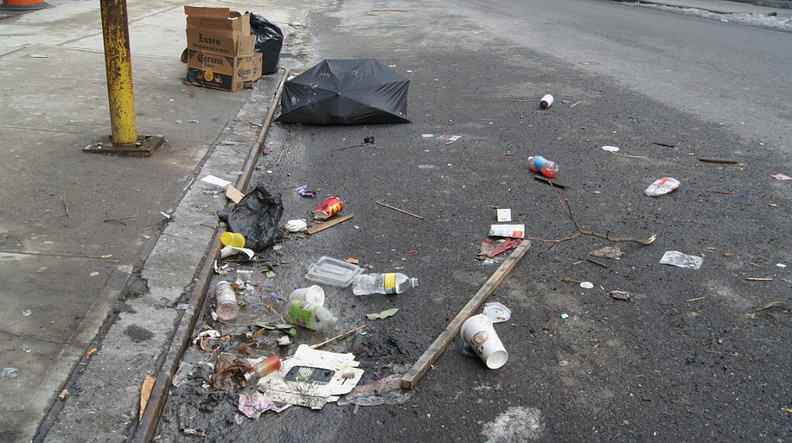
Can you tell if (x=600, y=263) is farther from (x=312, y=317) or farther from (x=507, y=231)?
(x=312, y=317)

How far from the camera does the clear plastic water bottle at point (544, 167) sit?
539 centimetres

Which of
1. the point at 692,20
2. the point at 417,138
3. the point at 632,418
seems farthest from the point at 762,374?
the point at 692,20

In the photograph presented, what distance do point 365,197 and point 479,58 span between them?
5.99 meters

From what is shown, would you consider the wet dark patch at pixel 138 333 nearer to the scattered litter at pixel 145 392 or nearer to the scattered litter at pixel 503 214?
the scattered litter at pixel 145 392

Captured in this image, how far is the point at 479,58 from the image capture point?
→ 10375 mm

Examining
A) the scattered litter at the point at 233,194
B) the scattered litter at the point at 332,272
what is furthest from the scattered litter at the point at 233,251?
the scattered litter at the point at 233,194

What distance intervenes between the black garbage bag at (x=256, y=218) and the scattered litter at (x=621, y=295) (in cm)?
209

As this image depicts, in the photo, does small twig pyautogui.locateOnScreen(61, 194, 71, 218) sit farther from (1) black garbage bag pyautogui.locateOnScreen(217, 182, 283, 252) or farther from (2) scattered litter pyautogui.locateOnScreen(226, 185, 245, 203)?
(2) scattered litter pyautogui.locateOnScreen(226, 185, 245, 203)

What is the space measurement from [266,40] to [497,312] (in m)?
5.89

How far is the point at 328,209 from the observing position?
4.68 metres

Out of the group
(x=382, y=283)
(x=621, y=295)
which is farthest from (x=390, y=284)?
(x=621, y=295)

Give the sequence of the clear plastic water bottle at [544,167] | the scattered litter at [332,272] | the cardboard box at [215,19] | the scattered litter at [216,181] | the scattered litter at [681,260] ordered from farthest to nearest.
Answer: the cardboard box at [215,19], the clear plastic water bottle at [544,167], the scattered litter at [216,181], the scattered litter at [681,260], the scattered litter at [332,272]

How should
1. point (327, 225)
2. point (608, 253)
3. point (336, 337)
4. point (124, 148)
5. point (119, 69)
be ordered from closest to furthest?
point (336, 337) → point (608, 253) → point (327, 225) → point (119, 69) → point (124, 148)

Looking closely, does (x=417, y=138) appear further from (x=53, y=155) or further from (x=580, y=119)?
(x=53, y=155)
